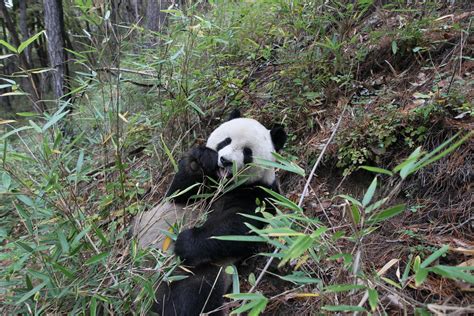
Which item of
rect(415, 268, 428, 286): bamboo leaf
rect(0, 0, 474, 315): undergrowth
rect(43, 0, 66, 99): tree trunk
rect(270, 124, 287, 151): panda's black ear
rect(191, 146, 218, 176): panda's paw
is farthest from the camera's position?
rect(43, 0, 66, 99): tree trunk

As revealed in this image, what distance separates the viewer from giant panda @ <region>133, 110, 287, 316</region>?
8.23 feet

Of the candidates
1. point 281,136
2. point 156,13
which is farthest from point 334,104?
point 156,13

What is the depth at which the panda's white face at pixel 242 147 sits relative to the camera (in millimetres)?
2660

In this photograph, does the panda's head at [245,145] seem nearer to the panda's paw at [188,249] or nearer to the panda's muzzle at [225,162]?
the panda's muzzle at [225,162]

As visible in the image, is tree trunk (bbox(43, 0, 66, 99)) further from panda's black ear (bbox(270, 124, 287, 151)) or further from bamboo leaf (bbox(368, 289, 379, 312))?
bamboo leaf (bbox(368, 289, 379, 312))

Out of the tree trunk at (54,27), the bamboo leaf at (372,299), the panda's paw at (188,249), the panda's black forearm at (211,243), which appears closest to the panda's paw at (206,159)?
the panda's black forearm at (211,243)

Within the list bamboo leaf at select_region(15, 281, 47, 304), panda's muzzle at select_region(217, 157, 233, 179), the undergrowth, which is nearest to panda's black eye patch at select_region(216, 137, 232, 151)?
panda's muzzle at select_region(217, 157, 233, 179)

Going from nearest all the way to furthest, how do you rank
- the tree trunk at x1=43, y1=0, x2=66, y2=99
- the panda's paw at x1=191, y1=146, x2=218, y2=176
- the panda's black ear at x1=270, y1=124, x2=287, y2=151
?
the panda's paw at x1=191, y1=146, x2=218, y2=176 < the panda's black ear at x1=270, y1=124, x2=287, y2=151 < the tree trunk at x1=43, y1=0, x2=66, y2=99

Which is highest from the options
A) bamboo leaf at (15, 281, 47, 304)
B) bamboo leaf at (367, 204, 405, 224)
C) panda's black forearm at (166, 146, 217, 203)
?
bamboo leaf at (367, 204, 405, 224)

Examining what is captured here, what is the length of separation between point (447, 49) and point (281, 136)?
1980 mm

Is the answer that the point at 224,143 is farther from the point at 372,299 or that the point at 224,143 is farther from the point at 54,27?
the point at 54,27

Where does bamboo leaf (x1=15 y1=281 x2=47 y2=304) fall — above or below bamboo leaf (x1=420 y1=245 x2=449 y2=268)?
below

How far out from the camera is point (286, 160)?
6.41ft

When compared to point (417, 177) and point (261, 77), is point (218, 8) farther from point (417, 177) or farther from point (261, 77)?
point (417, 177)
